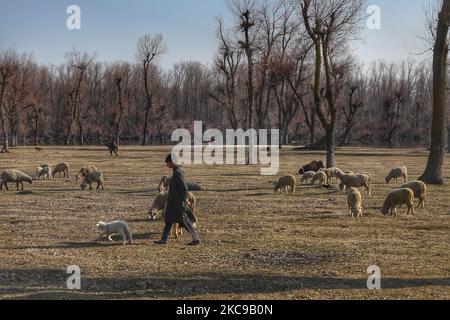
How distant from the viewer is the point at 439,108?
28688 millimetres

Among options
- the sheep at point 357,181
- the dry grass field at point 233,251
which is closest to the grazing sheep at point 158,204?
the dry grass field at point 233,251

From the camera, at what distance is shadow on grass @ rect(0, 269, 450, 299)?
9.36 metres

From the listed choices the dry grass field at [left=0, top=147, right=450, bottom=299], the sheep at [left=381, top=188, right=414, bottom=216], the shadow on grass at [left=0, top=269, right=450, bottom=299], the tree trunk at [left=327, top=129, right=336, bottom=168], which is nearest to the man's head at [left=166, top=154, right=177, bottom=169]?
the dry grass field at [left=0, top=147, right=450, bottom=299]

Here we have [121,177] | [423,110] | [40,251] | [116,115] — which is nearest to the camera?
[40,251]

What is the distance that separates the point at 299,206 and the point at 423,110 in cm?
8759

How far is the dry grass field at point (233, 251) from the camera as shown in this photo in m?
9.72

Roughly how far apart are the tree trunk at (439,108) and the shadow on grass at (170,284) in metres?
18.7

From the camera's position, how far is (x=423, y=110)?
102 m

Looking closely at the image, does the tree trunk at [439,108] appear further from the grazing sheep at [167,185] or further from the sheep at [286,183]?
the grazing sheep at [167,185]

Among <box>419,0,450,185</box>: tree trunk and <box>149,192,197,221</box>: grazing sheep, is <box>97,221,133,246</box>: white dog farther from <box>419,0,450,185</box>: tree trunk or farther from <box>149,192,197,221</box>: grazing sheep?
<box>419,0,450,185</box>: tree trunk

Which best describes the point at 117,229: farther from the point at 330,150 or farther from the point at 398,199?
the point at 330,150

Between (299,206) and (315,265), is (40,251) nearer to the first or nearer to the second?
(315,265)

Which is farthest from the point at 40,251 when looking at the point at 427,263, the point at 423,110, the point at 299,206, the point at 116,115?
the point at 423,110

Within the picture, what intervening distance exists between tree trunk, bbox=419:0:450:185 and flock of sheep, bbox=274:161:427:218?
4.47 ft
